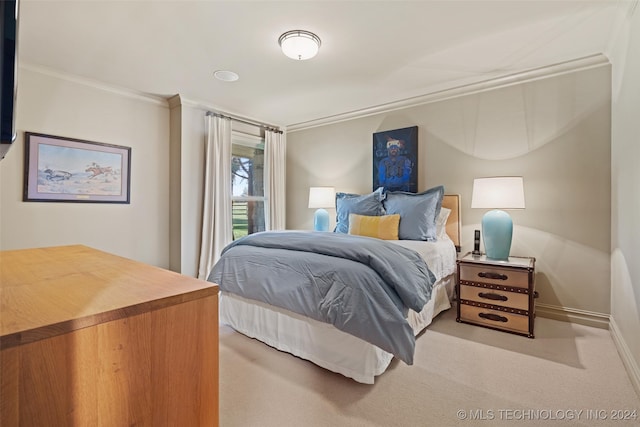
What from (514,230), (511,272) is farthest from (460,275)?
(514,230)

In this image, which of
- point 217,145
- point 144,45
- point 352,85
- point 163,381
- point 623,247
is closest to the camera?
point 163,381

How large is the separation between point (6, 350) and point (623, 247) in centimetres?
307

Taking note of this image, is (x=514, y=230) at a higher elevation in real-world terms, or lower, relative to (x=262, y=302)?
higher

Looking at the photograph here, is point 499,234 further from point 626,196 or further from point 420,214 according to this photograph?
point 626,196

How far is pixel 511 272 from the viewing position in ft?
7.98

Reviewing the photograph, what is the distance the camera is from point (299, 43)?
226cm

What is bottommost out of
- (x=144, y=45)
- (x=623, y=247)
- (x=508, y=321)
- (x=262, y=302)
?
(x=508, y=321)

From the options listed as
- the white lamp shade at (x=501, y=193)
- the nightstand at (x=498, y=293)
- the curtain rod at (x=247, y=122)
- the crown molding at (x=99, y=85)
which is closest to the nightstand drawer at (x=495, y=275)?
the nightstand at (x=498, y=293)

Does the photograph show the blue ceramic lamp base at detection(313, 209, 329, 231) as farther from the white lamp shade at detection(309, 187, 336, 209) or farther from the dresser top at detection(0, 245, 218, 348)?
the dresser top at detection(0, 245, 218, 348)

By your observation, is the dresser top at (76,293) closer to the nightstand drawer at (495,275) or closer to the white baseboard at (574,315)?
the nightstand drawer at (495,275)

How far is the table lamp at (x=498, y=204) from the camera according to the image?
2.56 meters

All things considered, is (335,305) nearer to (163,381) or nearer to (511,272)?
(163,381)

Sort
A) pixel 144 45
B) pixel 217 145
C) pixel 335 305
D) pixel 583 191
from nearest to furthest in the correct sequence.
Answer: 1. pixel 335 305
2. pixel 144 45
3. pixel 583 191
4. pixel 217 145

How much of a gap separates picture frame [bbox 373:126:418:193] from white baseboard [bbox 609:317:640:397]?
6.69 ft
